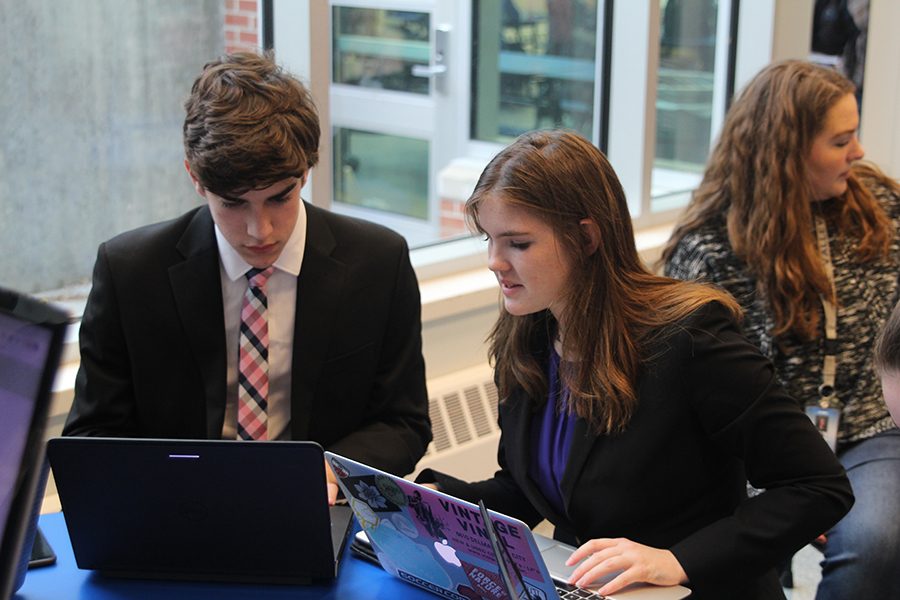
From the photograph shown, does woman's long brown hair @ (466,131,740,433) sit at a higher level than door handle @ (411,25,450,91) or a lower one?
lower

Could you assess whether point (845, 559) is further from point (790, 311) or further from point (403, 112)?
point (403, 112)

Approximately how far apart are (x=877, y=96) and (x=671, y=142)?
1.06m

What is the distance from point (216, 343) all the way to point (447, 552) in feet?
2.41

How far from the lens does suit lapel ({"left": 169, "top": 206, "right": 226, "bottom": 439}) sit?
200cm

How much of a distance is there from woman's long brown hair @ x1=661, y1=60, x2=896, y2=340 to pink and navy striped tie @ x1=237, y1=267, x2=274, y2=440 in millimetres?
1186

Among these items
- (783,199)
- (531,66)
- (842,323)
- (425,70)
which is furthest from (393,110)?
(842,323)

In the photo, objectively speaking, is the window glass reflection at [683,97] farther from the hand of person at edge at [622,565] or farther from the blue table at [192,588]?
the blue table at [192,588]

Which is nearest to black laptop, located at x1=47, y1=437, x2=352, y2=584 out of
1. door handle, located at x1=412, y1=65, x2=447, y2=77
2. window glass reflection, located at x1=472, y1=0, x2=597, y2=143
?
door handle, located at x1=412, y1=65, x2=447, y2=77

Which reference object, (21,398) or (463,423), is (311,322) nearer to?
(21,398)

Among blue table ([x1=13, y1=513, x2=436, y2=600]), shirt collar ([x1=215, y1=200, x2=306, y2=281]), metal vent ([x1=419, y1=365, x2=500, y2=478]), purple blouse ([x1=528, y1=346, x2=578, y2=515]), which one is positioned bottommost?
metal vent ([x1=419, y1=365, x2=500, y2=478])

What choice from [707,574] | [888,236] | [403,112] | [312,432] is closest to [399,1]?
[403,112]

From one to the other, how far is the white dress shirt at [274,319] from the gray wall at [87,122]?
3.10 feet

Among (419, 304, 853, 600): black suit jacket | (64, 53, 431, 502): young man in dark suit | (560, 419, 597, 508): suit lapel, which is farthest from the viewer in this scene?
(64, 53, 431, 502): young man in dark suit

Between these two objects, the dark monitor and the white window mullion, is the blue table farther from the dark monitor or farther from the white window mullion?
the white window mullion
